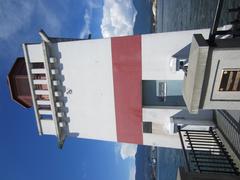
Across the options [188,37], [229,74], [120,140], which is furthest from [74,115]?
[229,74]

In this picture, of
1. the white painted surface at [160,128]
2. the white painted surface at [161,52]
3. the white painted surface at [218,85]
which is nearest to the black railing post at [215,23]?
the white painted surface at [218,85]

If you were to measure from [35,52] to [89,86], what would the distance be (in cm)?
447

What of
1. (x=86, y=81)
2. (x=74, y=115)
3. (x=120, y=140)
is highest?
(x=86, y=81)

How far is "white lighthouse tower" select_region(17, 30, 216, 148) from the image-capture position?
14.2 metres

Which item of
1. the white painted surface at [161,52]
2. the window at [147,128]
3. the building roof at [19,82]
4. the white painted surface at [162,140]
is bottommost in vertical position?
the white painted surface at [162,140]

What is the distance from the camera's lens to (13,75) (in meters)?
19.0

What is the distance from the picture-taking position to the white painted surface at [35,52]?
15758 mm

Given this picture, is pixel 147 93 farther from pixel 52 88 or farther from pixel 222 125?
pixel 52 88

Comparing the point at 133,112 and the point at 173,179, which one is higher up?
the point at 133,112

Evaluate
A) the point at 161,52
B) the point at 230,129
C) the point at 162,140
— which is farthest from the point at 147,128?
the point at 230,129

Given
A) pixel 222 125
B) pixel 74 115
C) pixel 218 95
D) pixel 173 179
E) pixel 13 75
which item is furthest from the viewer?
pixel 173 179

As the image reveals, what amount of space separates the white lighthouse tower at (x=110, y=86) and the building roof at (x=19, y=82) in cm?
265

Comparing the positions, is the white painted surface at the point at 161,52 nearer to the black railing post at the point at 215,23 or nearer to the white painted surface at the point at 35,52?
the black railing post at the point at 215,23

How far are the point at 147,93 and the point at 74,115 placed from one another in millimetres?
5560
